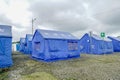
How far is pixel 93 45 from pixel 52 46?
1147 cm

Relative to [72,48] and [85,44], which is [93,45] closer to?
[85,44]

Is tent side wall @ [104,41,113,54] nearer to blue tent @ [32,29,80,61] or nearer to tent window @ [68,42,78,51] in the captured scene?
blue tent @ [32,29,80,61]

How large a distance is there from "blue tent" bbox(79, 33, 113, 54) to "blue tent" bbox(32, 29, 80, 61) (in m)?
6.80

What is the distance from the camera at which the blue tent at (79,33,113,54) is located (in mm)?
25320

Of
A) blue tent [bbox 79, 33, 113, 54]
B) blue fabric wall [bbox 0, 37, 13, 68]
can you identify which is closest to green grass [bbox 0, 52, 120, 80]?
blue fabric wall [bbox 0, 37, 13, 68]

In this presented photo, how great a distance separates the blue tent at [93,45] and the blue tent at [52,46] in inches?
268

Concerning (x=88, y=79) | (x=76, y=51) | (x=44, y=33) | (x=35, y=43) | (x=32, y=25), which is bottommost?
(x=88, y=79)

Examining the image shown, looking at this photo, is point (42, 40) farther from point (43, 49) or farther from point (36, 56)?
point (36, 56)

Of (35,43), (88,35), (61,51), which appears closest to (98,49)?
(88,35)

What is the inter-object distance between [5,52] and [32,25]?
77.3 feet

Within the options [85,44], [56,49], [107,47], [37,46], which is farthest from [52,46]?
[107,47]

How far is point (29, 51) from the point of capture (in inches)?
1076

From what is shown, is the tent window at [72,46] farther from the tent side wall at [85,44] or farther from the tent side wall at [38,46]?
the tent side wall at [85,44]

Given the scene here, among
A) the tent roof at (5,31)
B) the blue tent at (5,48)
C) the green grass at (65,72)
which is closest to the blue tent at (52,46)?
the green grass at (65,72)
